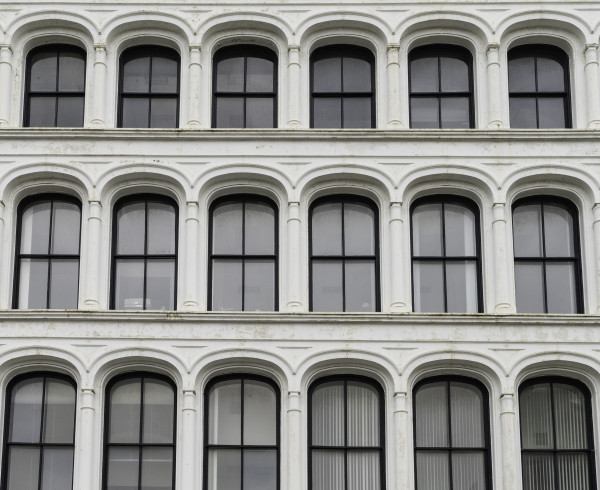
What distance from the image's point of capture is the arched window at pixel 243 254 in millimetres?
26766

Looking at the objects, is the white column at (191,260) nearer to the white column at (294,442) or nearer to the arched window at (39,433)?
the white column at (294,442)

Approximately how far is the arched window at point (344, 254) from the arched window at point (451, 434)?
178cm

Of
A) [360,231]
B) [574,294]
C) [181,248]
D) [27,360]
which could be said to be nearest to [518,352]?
[574,294]

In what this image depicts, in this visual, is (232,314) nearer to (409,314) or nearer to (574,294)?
(409,314)

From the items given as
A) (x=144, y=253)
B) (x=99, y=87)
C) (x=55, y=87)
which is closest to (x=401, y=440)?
(x=144, y=253)

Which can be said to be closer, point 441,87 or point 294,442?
point 294,442

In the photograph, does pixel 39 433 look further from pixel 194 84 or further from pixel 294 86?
pixel 294 86

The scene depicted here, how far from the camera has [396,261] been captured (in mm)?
26547

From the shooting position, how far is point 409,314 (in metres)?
26.0

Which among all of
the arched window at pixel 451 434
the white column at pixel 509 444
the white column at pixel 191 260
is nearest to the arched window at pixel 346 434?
the arched window at pixel 451 434

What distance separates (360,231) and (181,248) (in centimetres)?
302

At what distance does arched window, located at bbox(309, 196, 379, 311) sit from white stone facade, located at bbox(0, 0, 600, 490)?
12.4 inches

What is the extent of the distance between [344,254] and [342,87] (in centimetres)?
310

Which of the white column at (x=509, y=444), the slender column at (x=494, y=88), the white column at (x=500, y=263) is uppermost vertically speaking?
the slender column at (x=494, y=88)
